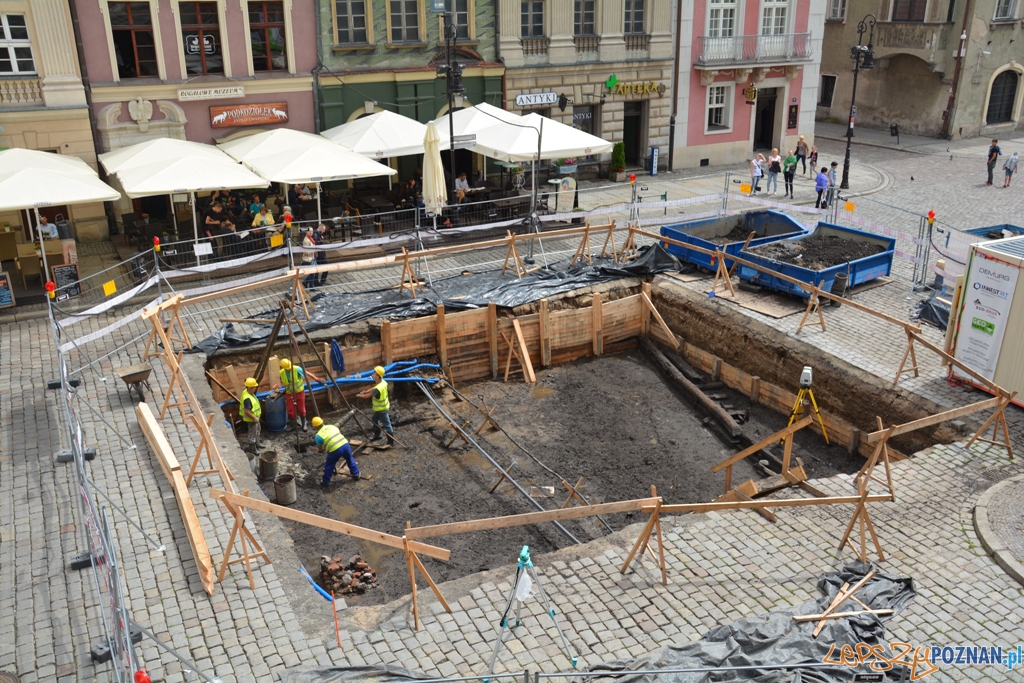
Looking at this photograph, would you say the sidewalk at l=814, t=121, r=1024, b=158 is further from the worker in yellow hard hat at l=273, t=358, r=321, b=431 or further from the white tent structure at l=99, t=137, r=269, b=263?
the worker in yellow hard hat at l=273, t=358, r=321, b=431

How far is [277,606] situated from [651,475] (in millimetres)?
7058

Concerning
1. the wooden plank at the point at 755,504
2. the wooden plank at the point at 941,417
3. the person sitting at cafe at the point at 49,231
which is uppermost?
the person sitting at cafe at the point at 49,231

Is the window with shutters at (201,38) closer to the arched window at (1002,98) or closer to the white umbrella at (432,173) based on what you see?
the white umbrella at (432,173)

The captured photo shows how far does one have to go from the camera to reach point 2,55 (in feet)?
66.4

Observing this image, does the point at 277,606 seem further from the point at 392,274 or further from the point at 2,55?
the point at 2,55

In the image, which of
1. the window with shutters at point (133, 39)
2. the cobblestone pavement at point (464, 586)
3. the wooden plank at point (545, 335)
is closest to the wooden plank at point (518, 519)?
the cobblestone pavement at point (464, 586)

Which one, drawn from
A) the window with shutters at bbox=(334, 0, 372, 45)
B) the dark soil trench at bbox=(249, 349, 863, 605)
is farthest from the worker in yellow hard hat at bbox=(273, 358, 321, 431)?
the window with shutters at bbox=(334, 0, 372, 45)

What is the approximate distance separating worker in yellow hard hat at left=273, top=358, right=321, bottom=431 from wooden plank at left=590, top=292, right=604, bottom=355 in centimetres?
631

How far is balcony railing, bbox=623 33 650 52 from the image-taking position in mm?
28802

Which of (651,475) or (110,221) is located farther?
(110,221)

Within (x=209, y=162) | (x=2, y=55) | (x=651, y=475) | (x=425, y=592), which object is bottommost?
(x=651, y=475)

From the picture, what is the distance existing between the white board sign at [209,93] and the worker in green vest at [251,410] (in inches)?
417

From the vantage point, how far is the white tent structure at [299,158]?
1977 cm

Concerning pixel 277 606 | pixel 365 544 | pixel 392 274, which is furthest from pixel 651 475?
pixel 392 274
